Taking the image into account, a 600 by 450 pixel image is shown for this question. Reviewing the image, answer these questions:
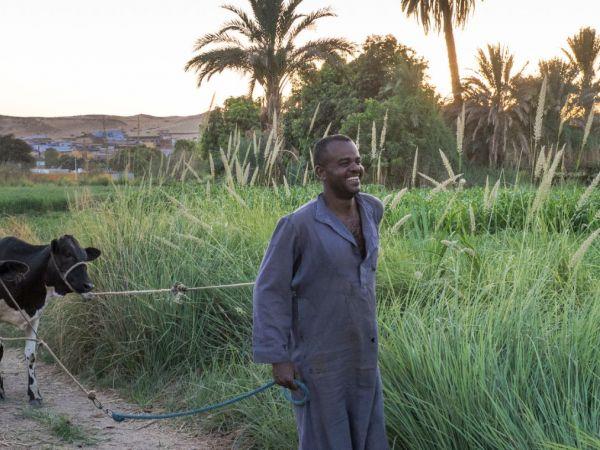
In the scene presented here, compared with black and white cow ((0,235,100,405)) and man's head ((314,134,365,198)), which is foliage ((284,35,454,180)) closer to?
black and white cow ((0,235,100,405))

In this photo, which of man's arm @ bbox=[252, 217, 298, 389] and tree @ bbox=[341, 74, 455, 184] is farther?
tree @ bbox=[341, 74, 455, 184]

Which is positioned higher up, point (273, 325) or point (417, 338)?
point (273, 325)

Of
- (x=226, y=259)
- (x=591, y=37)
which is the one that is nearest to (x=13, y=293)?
(x=226, y=259)

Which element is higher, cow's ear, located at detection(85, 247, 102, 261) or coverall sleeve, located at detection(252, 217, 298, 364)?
coverall sleeve, located at detection(252, 217, 298, 364)

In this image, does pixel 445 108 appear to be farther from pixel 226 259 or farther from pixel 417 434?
pixel 417 434

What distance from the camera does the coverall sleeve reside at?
10.8 ft

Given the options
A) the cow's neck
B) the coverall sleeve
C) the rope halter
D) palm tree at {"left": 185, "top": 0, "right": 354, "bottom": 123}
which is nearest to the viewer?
the coverall sleeve

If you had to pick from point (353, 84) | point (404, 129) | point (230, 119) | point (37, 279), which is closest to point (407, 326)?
point (37, 279)

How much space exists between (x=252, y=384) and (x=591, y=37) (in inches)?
2037

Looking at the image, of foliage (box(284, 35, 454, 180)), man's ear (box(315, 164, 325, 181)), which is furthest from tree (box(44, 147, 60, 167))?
man's ear (box(315, 164, 325, 181))

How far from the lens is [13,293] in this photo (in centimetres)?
623

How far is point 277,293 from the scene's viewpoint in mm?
3342

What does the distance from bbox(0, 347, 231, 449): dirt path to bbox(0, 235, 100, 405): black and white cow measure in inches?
9.7

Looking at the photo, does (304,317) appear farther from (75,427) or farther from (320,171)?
(75,427)
